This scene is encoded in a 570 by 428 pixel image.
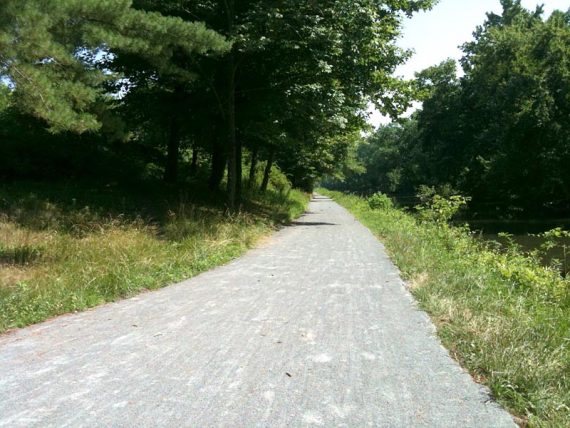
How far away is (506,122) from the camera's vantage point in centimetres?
3753

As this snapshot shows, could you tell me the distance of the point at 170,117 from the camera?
59.6 ft

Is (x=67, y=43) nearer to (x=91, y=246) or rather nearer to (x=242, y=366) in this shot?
(x=91, y=246)

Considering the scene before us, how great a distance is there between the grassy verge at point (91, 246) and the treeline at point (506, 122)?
19.4 metres

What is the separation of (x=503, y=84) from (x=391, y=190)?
6797cm

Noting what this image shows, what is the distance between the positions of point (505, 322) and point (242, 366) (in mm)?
2783

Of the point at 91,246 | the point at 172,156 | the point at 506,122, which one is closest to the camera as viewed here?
the point at 91,246

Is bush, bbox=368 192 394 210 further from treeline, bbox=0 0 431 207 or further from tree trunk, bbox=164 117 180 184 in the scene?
tree trunk, bbox=164 117 180 184

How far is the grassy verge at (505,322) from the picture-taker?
3774 mm

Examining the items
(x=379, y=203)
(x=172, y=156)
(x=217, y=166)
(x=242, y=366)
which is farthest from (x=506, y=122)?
(x=242, y=366)

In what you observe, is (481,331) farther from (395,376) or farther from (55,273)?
(55,273)

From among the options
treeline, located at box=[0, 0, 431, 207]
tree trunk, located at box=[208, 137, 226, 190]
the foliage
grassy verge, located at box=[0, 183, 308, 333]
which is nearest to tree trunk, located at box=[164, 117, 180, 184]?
treeline, located at box=[0, 0, 431, 207]

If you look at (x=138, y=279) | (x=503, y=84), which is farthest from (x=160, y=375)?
(x=503, y=84)

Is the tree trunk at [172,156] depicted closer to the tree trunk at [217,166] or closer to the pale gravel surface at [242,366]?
the tree trunk at [217,166]

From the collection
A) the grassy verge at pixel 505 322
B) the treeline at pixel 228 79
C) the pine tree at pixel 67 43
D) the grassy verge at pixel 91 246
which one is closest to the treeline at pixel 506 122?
the treeline at pixel 228 79
